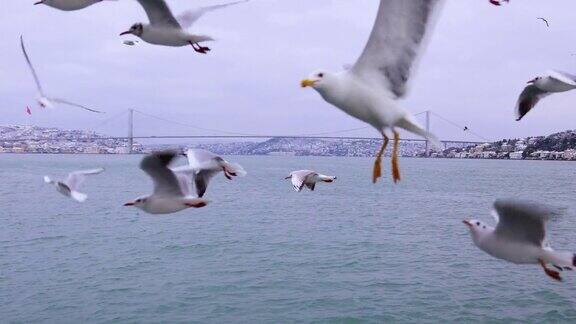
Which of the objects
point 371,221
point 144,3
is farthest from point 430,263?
point 144,3

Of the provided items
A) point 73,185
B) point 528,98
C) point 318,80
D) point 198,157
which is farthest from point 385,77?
point 73,185

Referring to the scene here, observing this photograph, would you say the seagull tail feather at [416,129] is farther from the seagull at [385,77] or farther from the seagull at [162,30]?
the seagull at [162,30]

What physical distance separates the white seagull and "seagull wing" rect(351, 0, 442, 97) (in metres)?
2.22

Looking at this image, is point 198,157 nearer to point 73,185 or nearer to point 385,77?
point 73,185

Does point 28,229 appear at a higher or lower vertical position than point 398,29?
lower

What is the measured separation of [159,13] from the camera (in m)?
4.18

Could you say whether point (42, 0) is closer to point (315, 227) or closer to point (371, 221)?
point (315, 227)

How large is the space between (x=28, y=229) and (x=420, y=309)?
24762mm

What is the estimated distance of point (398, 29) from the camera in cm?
318

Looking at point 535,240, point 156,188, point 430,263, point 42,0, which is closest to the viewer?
point 42,0

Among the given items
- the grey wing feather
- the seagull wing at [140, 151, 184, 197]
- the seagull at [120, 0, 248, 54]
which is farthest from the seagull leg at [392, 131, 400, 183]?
the grey wing feather

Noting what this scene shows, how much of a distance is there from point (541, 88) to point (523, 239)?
1274mm

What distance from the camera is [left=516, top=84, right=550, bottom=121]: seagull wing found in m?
5.34

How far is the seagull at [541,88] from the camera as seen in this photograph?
192 inches
